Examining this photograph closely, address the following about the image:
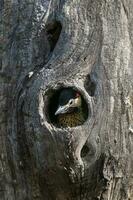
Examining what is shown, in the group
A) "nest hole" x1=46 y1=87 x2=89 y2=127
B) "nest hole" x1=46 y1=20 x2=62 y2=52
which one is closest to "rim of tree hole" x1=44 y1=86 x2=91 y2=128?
"nest hole" x1=46 y1=87 x2=89 y2=127

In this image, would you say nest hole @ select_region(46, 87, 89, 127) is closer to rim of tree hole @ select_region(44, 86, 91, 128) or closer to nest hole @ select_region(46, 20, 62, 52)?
rim of tree hole @ select_region(44, 86, 91, 128)

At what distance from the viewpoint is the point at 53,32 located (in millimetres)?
3656

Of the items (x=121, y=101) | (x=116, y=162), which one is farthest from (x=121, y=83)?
(x=116, y=162)

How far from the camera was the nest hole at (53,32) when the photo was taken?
3.64 metres

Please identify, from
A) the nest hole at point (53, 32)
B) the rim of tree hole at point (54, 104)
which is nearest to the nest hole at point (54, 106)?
the rim of tree hole at point (54, 104)

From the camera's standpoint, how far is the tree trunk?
3480 mm

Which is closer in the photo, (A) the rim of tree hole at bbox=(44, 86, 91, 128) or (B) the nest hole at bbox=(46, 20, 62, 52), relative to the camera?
(A) the rim of tree hole at bbox=(44, 86, 91, 128)

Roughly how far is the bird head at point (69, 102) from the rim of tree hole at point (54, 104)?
2 cm

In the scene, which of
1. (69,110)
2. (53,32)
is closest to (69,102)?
(69,110)

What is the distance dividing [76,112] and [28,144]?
244 millimetres

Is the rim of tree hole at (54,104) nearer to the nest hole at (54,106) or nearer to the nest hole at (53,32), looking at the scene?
the nest hole at (54,106)

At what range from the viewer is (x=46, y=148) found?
347 centimetres

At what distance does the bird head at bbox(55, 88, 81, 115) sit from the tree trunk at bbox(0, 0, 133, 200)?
3 cm

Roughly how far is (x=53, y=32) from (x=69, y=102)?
0.37 meters
